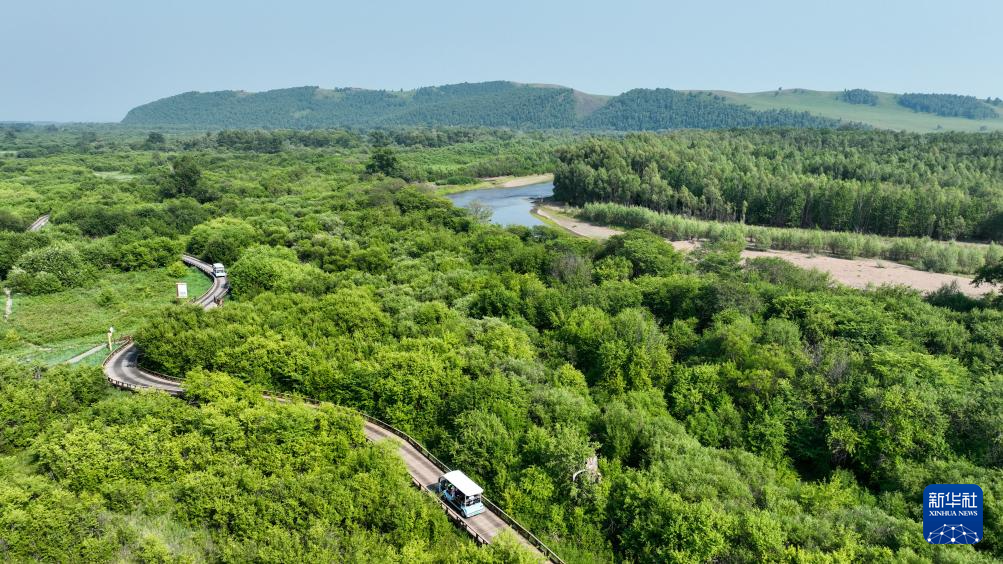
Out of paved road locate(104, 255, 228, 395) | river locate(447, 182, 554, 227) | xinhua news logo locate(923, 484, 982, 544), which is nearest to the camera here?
xinhua news logo locate(923, 484, 982, 544)

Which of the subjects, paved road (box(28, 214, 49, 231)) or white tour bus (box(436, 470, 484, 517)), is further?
paved road (box(28, 214, 49, 231))

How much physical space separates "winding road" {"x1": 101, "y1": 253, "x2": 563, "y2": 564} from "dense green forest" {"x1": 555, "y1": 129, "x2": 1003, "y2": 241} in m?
106

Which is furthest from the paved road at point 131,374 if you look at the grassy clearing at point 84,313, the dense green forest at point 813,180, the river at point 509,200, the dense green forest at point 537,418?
the dense green forest at point 813,180

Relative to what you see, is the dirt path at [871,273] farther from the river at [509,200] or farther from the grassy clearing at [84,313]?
the grassy clearing at [84,313]

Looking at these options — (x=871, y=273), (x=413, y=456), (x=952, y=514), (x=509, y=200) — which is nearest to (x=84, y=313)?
(x=413, y=456)

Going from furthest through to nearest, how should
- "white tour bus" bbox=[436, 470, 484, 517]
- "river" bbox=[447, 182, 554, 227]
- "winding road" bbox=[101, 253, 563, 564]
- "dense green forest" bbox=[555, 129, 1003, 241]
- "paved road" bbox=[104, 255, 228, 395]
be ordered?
"river" bbox=[447, 182, 554, 227] < "dense green forest" bbox=[555, 129, 1003, 241] < "paved road" bbox=[104, 255, 228, 395] < "white tour bus" bbox=[436, 470, 484, 517] < "winding road" bbox=[101, 253, 563, 564]

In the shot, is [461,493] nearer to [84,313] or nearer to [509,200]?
[84,313]

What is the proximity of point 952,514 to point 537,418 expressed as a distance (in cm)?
2395

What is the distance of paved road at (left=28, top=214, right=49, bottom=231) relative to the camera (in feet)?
346

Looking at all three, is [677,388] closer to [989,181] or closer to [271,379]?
[271,379]

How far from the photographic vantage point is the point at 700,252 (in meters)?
80.8

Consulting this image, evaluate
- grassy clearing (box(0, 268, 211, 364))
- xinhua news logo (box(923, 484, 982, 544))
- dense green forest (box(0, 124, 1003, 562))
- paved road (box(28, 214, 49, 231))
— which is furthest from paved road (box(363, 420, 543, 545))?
paved road (box(28, 214, 49, 231))

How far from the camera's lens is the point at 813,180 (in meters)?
117

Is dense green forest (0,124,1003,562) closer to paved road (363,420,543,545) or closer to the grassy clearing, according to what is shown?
paved road (363,420,543,545)
